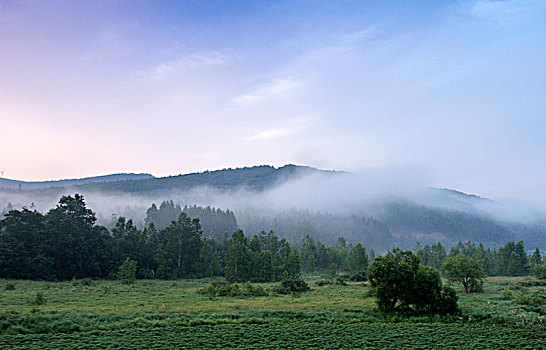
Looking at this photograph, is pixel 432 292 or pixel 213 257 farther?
pixel 213 257

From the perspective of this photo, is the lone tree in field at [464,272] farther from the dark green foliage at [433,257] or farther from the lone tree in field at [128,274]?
the dark green foliage at [433,257]

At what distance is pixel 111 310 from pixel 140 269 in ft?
156

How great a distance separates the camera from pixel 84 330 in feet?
94.8

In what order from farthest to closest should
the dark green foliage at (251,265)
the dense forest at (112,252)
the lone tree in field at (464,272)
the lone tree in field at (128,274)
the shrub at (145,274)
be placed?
1. the dark green foliage at (251,265)
2. the shrub at (145,274)
3. the dense forest at (112,252)
4. the lone tree in field at (128,274)
5. the lone tree in field at (464,272)

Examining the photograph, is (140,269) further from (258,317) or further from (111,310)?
(258,317)

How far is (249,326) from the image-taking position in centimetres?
3172

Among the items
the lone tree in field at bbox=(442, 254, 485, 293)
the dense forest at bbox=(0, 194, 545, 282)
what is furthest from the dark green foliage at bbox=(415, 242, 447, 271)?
the lone tree in field at bbox=(442, 254, 485, 293)

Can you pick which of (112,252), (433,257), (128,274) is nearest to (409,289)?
(128,274)

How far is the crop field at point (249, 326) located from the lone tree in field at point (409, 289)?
182 cm

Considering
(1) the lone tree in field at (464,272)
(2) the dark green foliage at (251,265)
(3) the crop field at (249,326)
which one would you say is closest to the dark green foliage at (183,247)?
(2) the dark green foliage at (251,265)

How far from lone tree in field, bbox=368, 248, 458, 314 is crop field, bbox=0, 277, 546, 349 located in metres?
1.82

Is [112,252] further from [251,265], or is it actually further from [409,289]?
[409,289]

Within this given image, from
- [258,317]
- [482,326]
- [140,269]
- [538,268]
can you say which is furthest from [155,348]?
[538,268]

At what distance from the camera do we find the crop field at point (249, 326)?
2616 cm
